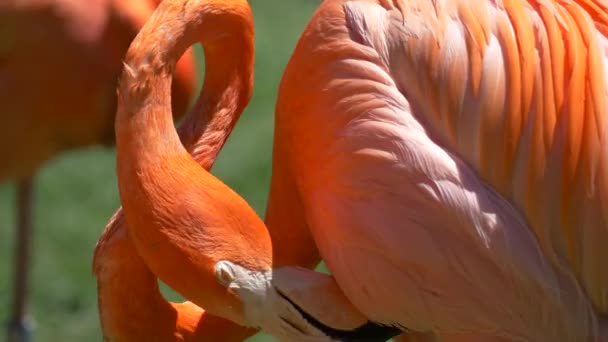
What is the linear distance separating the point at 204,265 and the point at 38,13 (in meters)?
1.43

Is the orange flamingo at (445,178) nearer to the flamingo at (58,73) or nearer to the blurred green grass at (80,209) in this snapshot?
the flamingo at (58,73)

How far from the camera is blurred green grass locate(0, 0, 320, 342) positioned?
3.62 m

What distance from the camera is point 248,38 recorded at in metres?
1.83

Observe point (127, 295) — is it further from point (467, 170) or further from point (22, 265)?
point (22, 265)

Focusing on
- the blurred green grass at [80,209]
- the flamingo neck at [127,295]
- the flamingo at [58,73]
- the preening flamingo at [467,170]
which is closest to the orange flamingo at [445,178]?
the preening flamingo at [467,170]

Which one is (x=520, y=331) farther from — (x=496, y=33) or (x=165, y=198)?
(x=165, y=198)

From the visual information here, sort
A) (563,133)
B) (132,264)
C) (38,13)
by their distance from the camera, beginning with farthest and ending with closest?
(38,13) → (132,264) → (563,133)

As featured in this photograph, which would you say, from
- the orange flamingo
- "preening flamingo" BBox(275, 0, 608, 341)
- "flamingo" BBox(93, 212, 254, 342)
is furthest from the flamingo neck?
"preening flamingo" BBox(275, 0, 608, 341)

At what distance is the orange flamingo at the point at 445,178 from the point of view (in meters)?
1.57

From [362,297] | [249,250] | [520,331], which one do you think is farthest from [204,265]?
[520,331]

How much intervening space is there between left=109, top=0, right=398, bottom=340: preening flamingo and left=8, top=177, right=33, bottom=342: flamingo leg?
1.67 meters

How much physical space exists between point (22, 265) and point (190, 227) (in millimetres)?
1830

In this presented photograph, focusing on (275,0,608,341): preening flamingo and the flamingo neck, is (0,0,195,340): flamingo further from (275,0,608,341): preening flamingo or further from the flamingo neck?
(275,0,608,341): preening flamingo

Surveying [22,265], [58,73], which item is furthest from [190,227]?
[22,265]
